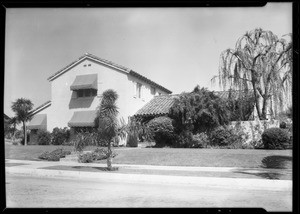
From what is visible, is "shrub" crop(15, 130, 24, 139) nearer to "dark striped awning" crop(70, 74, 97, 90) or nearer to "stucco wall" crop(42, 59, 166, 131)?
"stucco wall" crop(42, 59, 166, 131)

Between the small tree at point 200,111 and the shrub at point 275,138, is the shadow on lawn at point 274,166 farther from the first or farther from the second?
the small tree at point 200,111

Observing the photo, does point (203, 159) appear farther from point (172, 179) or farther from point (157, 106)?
point (157, 106)

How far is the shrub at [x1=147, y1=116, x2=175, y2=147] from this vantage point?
22719mm

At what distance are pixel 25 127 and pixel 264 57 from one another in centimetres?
2012

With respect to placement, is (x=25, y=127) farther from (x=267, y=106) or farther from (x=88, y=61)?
(x=267, y=106)

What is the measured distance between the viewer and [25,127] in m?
28.2

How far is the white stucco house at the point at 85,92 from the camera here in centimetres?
2606

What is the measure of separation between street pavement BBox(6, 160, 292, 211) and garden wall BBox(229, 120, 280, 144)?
1097 centimetres

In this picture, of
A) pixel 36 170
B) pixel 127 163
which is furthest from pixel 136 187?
pixel 127 163

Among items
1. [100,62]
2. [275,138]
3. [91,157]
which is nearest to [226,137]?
[275,138]

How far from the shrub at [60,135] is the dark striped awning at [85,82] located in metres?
3.59

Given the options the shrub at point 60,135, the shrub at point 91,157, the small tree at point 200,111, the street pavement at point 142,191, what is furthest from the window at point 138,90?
the street pavement at point 142,191

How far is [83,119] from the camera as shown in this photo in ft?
86.5

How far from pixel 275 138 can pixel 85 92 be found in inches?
611
